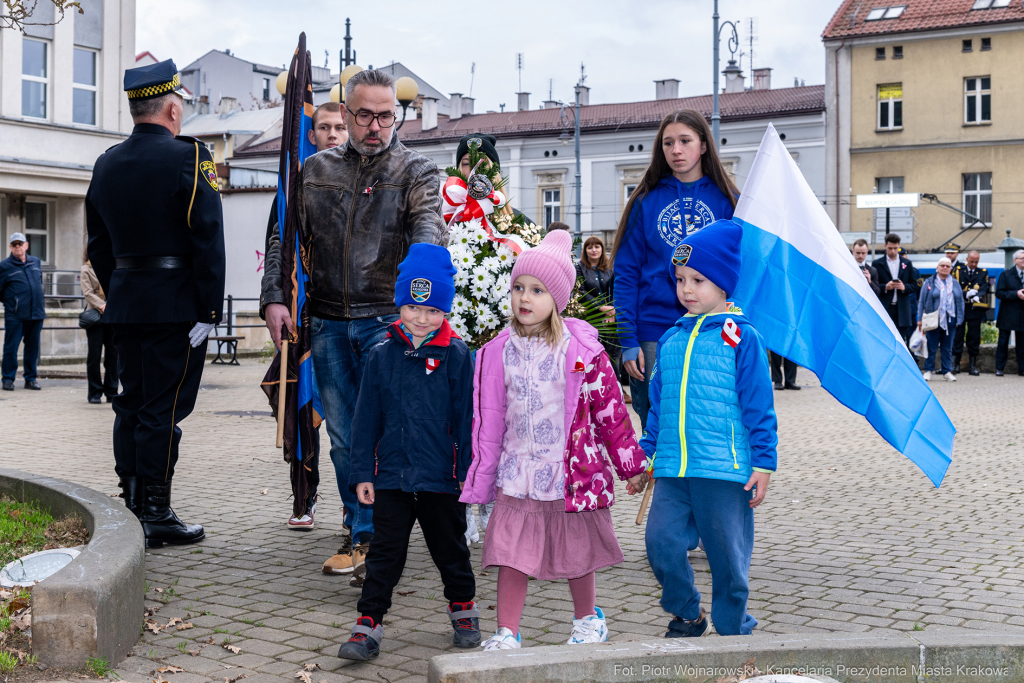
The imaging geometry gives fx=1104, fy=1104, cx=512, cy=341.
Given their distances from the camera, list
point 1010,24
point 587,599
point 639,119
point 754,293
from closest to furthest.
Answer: point 587,599 < point 754,293 < point 1010,24 < point 639,119

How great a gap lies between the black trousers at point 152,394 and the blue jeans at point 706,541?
9.86 feet

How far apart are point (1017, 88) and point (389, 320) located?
45.5 meters

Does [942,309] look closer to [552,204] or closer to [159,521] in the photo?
[159,521]

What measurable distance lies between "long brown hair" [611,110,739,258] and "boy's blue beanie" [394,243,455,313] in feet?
4.01

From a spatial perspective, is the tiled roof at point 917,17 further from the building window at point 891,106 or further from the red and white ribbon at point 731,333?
the red and white ribbon at point 731,333

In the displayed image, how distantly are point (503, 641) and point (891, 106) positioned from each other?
46532 millimetres

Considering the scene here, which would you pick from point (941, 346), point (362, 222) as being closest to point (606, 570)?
point (362, 222)

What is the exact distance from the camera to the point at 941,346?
19.0 metres

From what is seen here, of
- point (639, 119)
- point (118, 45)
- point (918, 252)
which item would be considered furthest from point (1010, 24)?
point (118, 45)

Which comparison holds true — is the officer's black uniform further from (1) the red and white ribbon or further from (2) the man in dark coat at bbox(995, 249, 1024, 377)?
(1) the red and white ribbon

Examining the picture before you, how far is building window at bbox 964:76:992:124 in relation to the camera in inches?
1773

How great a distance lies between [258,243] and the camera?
37.7 m

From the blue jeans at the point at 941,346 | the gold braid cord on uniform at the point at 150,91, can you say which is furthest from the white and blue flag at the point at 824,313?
the blue jeans at the point at 941,346

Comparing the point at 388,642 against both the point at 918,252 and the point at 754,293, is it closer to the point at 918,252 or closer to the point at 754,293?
the point at 754,293
